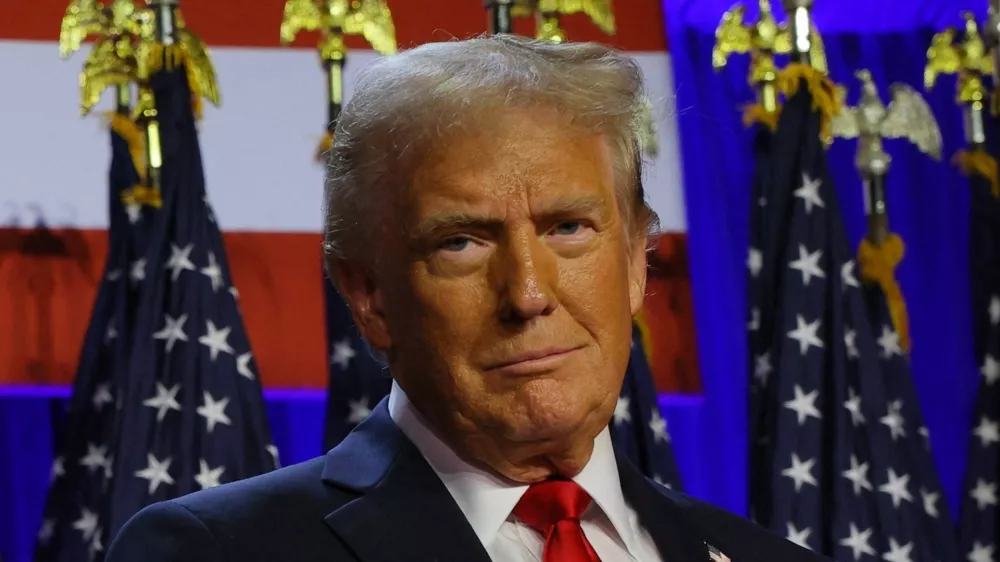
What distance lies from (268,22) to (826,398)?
1777 millimetres

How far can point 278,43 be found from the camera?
4.37 meters

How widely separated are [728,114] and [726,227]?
334 millimetres

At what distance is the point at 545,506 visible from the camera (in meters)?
1.60

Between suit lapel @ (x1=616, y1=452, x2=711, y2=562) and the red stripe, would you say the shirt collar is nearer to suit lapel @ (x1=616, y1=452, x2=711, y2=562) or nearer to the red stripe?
suit lapel @ (x1=616, y1=452, x2=711, y2=562)

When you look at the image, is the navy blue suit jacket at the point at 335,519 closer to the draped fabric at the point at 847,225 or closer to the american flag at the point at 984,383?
the american flag at the point at 984,383

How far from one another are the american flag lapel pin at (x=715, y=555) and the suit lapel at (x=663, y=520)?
14 mm

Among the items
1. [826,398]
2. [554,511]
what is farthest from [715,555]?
[826,398]

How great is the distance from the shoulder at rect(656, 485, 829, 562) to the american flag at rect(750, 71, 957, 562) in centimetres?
210

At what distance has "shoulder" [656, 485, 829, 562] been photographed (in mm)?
1804

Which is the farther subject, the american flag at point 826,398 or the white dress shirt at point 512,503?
the american flag at point 826,398

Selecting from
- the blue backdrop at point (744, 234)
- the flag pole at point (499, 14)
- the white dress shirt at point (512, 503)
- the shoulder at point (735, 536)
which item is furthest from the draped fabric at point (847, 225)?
the white dress shirt at point (512, 503)

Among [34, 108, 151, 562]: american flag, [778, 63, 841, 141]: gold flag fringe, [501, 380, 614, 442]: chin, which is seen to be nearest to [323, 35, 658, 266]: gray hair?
[501, 380, 614, 442]: chin

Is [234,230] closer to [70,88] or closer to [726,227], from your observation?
[70,88]

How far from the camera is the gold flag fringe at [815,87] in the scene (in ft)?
13.5
